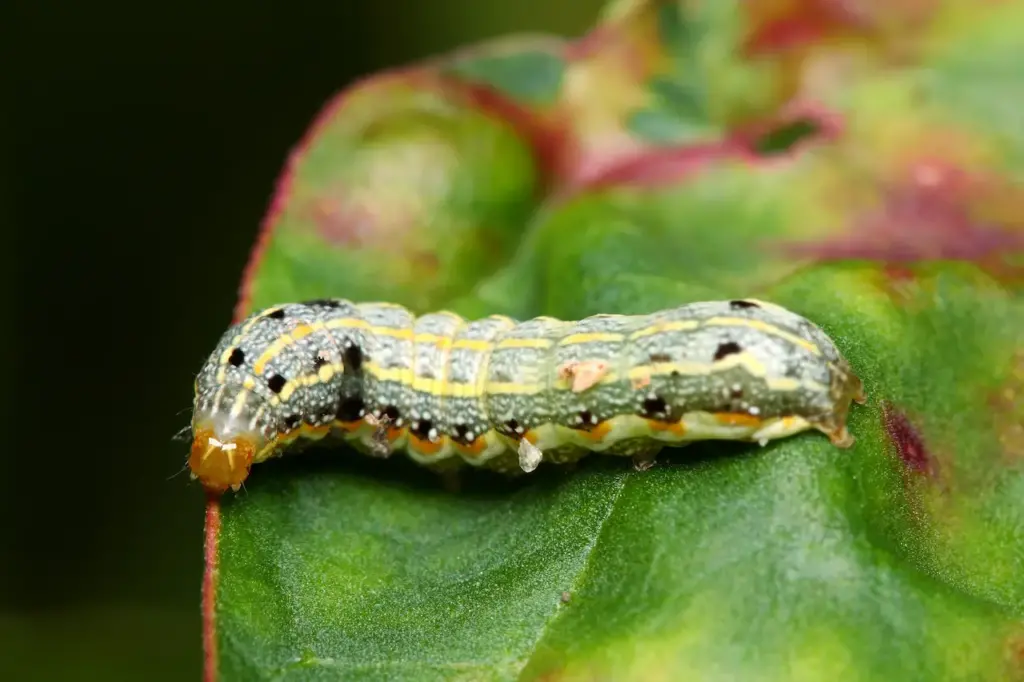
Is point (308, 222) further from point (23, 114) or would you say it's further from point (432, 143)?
point (23, 114)

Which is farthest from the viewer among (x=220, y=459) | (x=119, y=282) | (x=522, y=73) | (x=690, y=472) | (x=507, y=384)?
(x=119, y=282)

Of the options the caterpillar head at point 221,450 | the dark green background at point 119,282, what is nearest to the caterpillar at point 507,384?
the caterpillar head at point 221,450

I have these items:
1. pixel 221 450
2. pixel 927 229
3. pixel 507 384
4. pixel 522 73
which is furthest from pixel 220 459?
pixel 927 229

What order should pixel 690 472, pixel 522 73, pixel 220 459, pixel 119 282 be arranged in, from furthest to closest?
pixel 119 282, pixel 522 73, pixel 220 459, pixel 690 472

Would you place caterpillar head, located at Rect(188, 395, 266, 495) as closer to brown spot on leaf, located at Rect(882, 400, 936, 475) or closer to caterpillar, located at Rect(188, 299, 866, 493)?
caterpillar, located at Rect(188, 299, 866, 493)

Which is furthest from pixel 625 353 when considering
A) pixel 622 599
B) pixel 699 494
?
pixel 622 599

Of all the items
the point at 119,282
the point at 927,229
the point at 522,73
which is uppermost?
the point at 522,73

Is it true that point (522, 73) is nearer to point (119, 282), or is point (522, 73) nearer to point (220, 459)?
point (220, 459)

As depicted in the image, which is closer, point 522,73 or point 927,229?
point 927,229
